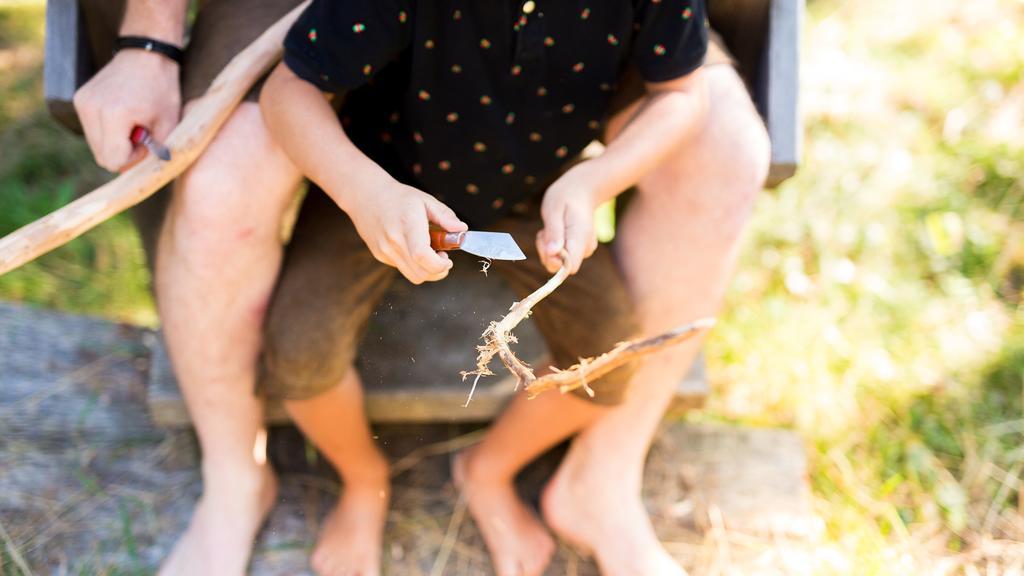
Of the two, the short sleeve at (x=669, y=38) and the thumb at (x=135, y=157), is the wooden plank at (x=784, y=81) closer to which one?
the short sleeve at (x=669, y=38)

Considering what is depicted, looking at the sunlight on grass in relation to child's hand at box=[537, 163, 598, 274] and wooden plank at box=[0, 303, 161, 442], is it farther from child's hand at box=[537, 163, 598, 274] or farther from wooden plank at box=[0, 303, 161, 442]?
wooden plank at box=[0, 303, 161, 442]

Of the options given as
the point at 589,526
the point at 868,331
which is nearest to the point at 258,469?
the point at 589,526

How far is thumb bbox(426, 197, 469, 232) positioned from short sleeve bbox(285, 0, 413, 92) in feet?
0.69

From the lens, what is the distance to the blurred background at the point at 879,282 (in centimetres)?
151

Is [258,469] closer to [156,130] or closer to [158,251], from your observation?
[158,251]

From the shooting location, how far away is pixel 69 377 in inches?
63.7

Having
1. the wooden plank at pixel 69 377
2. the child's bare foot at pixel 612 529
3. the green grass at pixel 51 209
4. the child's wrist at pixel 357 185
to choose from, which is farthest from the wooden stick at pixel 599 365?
the green grass at pixel 51 209

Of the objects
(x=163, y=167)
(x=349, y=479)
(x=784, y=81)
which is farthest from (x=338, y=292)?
(x=784, y=81)

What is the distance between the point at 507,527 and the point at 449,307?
34 centimetres

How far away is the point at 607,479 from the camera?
135 cm

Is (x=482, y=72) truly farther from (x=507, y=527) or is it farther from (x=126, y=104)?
(x=507, y=527)

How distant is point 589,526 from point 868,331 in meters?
0.72

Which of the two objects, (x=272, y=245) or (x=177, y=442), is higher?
(x=272, y=245)

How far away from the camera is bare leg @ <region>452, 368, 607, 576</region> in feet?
4.38
